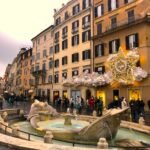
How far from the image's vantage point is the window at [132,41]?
30106 mm

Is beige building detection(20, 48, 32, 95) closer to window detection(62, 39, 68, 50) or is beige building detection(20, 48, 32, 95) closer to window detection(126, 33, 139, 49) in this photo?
window detection(62, 39, 68, 50)

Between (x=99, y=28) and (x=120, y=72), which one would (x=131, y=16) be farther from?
(x=120, y=72)

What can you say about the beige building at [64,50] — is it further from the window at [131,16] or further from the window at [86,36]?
the window at [131,16]

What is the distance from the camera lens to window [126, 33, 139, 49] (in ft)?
98.8

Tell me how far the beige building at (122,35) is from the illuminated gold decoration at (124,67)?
0.61 metres

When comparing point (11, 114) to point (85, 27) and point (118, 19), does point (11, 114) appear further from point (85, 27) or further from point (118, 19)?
point (85, 27)

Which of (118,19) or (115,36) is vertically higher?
(118,19)

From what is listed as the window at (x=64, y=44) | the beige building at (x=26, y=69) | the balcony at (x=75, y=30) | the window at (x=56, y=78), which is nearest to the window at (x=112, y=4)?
the balcony at (x=75, y=30)

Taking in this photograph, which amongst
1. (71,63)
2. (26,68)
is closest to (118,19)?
(71,63)

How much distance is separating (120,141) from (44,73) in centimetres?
4206

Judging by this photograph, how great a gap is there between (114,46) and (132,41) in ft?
10.5

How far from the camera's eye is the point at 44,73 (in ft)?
175

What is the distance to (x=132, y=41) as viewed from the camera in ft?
101

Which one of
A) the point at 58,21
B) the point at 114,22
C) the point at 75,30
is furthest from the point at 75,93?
the point at 58,21
